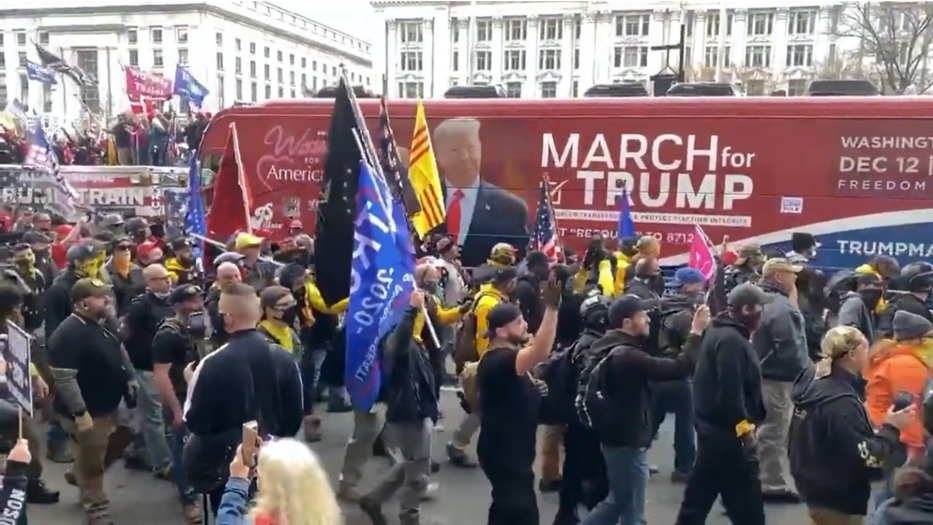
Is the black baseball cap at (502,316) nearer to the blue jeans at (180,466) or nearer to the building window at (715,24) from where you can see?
the blue jeans at (180,466)

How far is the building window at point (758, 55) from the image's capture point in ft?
263

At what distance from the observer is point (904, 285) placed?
302 inches

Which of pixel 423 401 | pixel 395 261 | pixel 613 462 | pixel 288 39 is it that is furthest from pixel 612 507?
pixel 288 39

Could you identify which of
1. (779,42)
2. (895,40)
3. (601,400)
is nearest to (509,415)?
(601,400)

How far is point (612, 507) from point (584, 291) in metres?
2.99

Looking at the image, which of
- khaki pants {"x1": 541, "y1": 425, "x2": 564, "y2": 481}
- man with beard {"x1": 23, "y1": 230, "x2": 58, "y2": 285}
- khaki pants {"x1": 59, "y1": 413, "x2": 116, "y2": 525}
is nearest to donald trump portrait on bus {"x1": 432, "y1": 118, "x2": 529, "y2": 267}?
man with beard {"x1": 23, "y1": 230, "x2": 58, "y2": 285}

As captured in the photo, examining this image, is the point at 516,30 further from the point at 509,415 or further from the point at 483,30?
the point at 509,415

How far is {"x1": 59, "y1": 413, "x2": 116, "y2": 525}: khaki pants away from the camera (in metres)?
5.75

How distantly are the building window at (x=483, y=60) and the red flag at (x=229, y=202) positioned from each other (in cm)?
8007

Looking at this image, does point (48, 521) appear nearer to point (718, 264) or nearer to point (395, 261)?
point (395, 261)

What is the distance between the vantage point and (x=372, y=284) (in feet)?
17.7

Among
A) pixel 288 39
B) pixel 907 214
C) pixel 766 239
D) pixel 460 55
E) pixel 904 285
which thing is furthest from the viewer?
pixel 288 39

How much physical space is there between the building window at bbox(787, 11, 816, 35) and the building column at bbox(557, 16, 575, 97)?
19270mm

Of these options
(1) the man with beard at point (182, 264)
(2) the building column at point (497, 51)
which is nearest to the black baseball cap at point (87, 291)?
(1) the man with beard at point (182, 264)
